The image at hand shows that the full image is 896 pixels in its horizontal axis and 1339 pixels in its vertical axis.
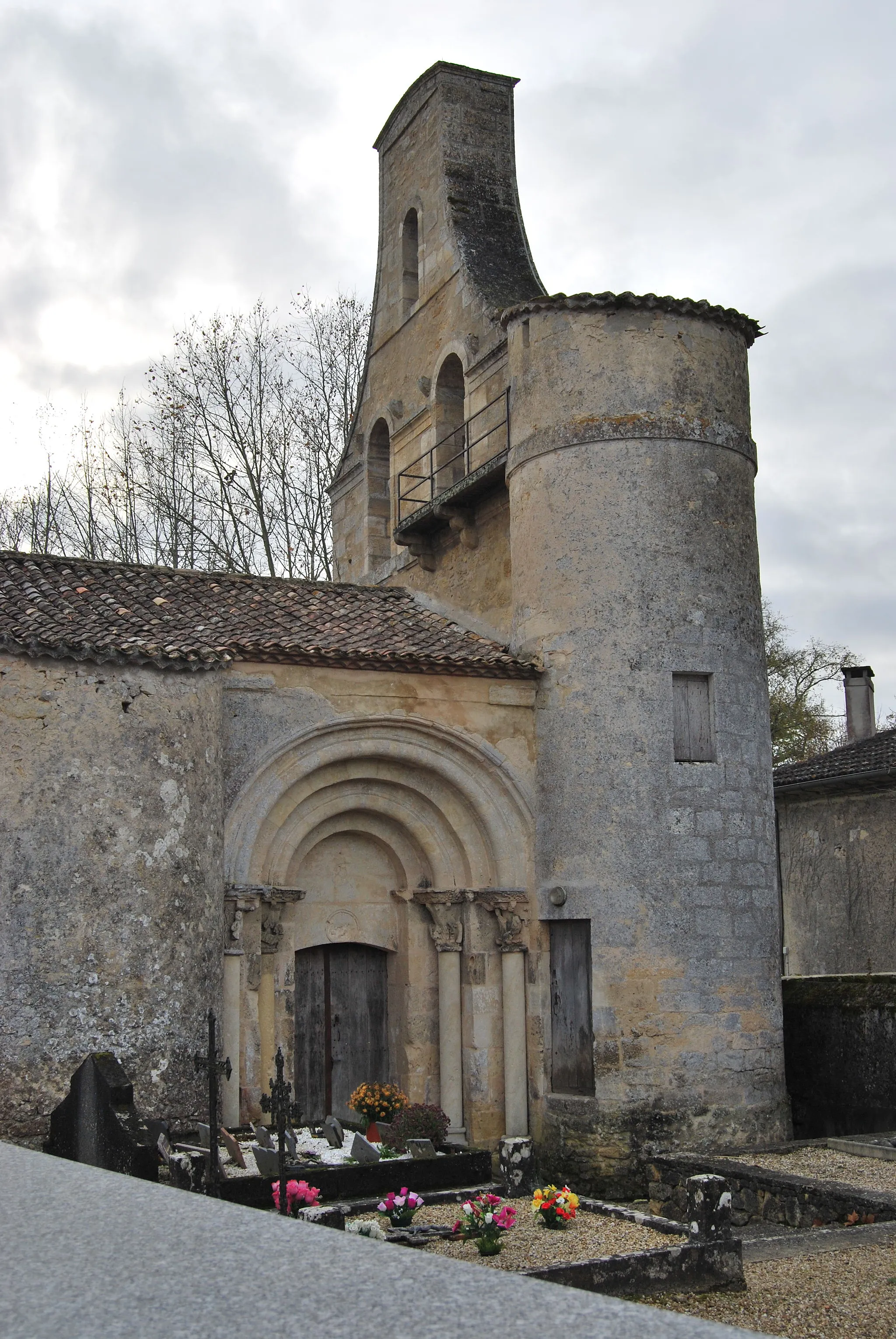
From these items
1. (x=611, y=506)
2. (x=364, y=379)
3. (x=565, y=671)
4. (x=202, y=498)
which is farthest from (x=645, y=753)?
(x=202, y=498)

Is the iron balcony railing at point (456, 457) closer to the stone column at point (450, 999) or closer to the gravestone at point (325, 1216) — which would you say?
the stone column at point (450, 999)

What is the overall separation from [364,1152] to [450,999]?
3.41 m

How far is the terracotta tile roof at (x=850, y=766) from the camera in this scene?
60.1 ft

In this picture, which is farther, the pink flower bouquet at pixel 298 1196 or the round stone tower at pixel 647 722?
the round stone tower at pixel 647 722

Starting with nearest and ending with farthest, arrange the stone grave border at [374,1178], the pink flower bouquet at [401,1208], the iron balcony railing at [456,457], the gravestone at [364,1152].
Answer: the pink flower bouquet at [401,1208]
the stone grave border at [374,1178]
the gravestone at [364,1152]
the iron balcony railing at [456,457]

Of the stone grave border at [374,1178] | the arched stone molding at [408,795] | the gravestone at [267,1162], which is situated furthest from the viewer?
the arched stone molding at [408,795]

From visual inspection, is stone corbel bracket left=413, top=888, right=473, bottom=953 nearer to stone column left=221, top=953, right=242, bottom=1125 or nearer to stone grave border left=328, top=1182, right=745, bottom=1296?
stone column left=221, top=953, right=242, bottom=1125

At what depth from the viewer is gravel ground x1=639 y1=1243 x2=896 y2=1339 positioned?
23.7 ft

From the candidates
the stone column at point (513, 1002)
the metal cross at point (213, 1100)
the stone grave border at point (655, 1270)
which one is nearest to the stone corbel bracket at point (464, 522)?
the stone column at point (513, 1002)

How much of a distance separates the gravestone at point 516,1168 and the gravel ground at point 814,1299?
2624 millimetres

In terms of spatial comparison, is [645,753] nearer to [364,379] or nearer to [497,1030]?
[497,1030]

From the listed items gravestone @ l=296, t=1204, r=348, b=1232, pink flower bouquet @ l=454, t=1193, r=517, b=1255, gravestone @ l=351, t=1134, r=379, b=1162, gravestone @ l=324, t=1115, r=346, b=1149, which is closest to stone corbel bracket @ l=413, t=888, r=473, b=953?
gravestone @ l=324, t=1115, r=346, b=1149

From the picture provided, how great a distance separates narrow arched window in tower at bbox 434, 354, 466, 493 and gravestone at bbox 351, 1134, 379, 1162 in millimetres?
9012

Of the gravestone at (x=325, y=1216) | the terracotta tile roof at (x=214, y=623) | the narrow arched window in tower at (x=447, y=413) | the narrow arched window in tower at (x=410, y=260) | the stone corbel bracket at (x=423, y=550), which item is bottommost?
the gravestone at (x=325, y=1216)
